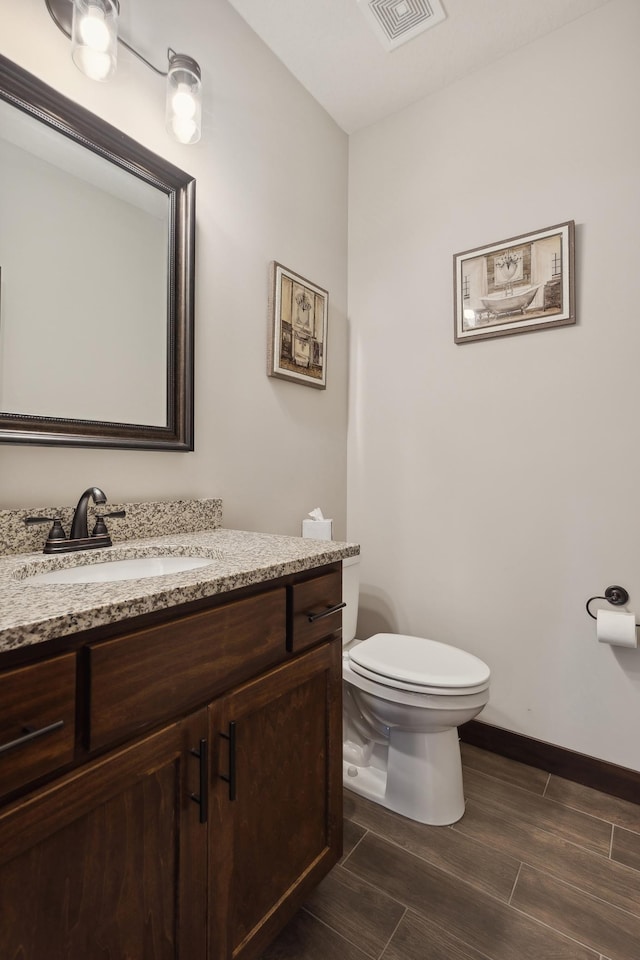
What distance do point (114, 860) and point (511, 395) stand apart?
5.86 ft

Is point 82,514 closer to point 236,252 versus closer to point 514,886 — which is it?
point 236,252

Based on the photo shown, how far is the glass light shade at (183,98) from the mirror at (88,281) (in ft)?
0.35

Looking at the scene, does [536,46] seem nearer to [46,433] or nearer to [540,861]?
[46,433]

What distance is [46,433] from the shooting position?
1.11 m

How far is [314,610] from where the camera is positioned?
40.8 inches

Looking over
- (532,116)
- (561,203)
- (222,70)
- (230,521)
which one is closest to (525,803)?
(230,521)

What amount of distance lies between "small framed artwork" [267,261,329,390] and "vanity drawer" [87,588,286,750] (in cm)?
112

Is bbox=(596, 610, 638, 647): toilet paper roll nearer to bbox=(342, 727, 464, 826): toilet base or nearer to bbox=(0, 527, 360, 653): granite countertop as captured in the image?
bbox=(342, 727, 464, 826): toilet base

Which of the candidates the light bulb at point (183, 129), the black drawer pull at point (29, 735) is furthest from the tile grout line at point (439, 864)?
the light bulb at point (183, 129)

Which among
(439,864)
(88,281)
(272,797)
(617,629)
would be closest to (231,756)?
(272,797)

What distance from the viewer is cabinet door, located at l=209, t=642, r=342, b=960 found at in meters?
0.82

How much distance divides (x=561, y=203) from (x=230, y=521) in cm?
169

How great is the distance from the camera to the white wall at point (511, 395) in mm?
1586

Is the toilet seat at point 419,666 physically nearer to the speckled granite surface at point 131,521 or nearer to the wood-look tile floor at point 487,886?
the wood-look tile floor at point 487,886
